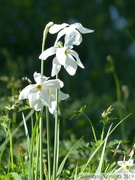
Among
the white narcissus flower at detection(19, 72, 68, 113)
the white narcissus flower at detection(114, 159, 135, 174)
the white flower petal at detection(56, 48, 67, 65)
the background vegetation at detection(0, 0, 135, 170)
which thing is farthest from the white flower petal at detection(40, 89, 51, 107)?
the background vegetation at detection(0, 0, 135, 170)

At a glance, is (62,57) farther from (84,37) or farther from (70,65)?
(84,37)

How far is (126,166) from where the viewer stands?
1.39 metres

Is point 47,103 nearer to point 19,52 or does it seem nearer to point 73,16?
point 19,52

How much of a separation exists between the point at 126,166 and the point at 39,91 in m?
0.34

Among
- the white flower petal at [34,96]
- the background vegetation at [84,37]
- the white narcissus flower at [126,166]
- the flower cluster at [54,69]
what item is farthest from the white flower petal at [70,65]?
the background vegetation at [84,37]

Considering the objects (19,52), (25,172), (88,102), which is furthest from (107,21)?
(25,172)

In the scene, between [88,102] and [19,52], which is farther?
[19,52]

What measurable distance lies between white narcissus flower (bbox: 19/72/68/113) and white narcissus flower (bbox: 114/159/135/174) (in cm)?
28

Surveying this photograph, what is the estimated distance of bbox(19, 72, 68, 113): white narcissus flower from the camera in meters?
1.34

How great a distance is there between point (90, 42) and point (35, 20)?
830mm

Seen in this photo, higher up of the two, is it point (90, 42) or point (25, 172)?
point (90, 42)

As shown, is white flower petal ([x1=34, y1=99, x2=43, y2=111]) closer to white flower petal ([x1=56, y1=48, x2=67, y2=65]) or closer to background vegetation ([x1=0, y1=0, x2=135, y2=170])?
white flower petal ([x1=56, y1=48, x2=67, y2=65])

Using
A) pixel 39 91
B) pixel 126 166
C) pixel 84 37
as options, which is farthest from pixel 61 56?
pixel 84 37

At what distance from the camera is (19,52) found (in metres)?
5.65
